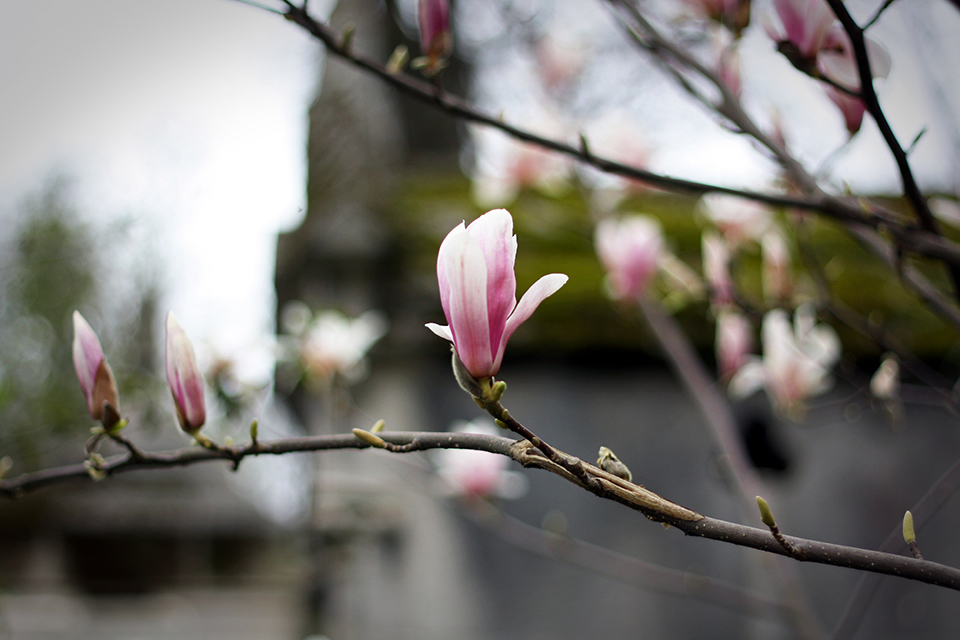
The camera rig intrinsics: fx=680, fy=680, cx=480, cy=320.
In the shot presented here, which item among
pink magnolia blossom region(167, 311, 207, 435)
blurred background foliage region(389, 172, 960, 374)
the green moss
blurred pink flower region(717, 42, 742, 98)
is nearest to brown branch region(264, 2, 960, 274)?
blurred pink flower region(717, 42, 742, 98)

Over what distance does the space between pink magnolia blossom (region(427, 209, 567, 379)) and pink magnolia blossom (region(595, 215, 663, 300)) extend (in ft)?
4.09

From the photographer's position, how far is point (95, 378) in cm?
78

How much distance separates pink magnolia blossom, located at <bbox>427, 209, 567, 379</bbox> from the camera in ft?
1.92

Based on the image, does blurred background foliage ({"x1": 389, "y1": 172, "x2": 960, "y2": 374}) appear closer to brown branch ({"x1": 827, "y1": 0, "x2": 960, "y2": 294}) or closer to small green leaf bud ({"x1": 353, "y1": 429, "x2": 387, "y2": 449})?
brown branch ({"x1": 827, "y1": 0, "x2": 960, "y2": 294})

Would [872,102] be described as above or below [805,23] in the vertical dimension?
below

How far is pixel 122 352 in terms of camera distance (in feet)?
13.1

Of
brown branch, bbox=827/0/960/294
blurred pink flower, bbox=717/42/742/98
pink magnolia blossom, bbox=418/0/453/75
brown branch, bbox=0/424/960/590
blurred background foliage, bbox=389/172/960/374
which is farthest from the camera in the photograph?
blurred background foliage, bbox=389/172/960/374

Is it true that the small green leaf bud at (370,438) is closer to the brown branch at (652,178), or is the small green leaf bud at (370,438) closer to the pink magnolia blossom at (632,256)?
the brown branch at (652,178)

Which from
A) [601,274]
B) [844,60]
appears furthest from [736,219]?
[601,274]

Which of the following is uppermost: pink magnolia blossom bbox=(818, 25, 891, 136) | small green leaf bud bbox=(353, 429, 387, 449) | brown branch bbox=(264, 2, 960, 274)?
pink magnolia blossom bbox=(818, 25, 891, 136)

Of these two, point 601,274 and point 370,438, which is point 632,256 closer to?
point 601,274

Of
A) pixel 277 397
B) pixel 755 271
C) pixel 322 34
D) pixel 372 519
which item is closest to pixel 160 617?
pixel 277 397

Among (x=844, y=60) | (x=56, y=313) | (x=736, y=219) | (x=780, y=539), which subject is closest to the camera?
(x=780, y=539)

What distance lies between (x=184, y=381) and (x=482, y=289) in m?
0.39
